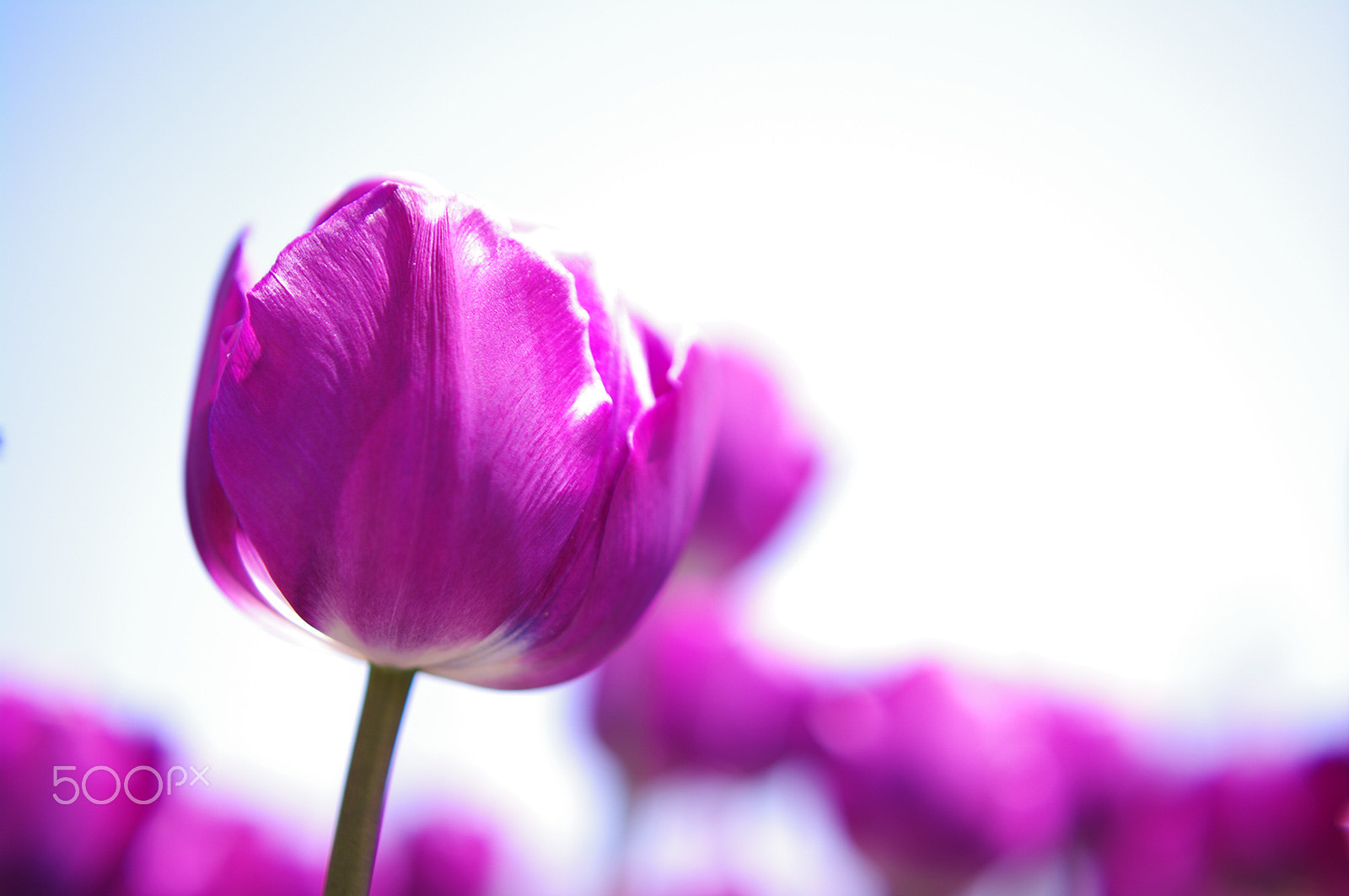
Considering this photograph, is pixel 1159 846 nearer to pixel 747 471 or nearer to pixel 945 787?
pixel 945 787

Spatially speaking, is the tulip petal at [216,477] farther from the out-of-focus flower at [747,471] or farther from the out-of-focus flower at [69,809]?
the out-of-focus flower at [747,471]

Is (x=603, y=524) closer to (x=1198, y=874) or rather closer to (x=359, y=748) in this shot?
(x=359, y=748)

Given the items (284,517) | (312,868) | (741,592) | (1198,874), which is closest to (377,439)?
(284,517)

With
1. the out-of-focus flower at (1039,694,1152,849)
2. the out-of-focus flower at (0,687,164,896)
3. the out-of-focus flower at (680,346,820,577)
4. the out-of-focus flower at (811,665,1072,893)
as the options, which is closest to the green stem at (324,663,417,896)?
the out-of-focus flower at (0,687,164,896)

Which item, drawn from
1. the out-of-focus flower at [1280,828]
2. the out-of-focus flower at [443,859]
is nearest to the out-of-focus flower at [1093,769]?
the out-of-focus flower at [1280,828]

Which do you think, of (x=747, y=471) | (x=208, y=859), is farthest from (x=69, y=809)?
(x=747, y=471)
